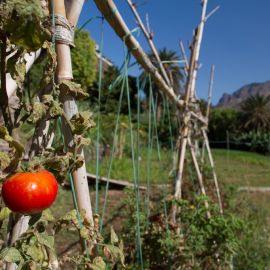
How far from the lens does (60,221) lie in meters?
0.92

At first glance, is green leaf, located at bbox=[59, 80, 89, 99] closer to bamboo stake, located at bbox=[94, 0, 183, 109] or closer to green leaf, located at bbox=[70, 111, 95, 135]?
green leaf, located at bbox=[70, 111, 95, 135]

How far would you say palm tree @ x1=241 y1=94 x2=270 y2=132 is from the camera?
38.9 m

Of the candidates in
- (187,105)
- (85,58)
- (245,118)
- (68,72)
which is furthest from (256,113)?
(68,72)

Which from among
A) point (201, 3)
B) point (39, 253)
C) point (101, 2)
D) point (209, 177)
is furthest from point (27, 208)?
point (209, 177)

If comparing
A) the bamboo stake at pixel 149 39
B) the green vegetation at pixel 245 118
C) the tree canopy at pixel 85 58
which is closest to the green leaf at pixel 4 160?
the bamboo stake at pixel 149 39

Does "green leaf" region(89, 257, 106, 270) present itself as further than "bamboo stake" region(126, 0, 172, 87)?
No

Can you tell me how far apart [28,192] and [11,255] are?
0.54 feet

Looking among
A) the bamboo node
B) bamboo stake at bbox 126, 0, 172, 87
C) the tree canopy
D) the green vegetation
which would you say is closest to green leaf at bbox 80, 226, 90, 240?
the bamboo node

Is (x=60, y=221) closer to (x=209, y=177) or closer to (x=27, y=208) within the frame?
(x=27, y=208)

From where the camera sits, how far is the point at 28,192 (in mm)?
610

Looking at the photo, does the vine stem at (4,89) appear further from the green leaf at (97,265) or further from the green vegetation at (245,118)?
the green vegetation at (245,118)

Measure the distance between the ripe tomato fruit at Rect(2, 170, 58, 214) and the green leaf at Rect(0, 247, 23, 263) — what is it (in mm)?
115

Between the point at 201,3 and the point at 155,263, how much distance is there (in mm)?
2047

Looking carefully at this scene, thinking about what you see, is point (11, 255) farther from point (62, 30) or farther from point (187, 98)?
point (187, 98)
